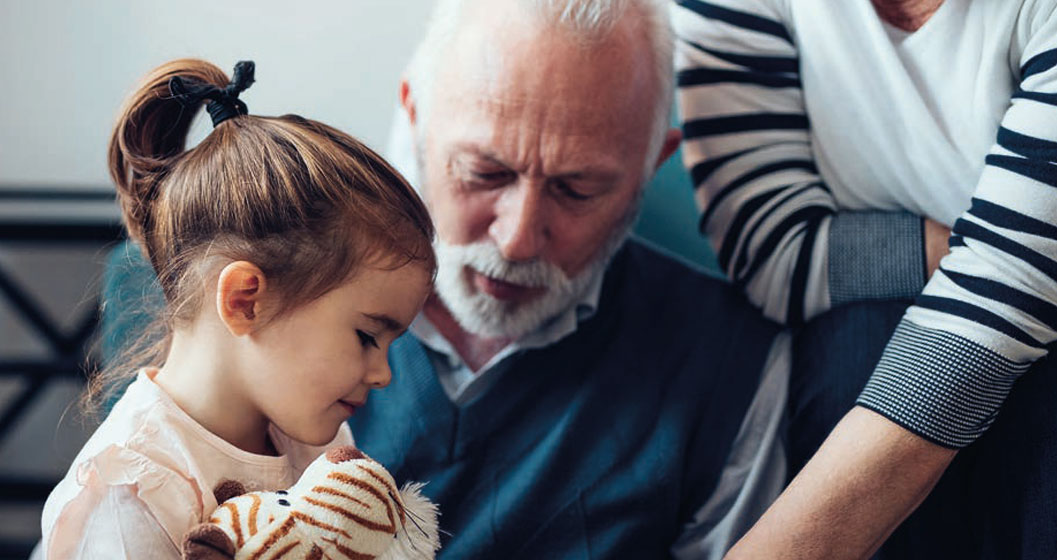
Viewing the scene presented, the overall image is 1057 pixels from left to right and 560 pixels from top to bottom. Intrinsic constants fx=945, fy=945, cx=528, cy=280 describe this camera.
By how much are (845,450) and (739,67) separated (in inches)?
20.1

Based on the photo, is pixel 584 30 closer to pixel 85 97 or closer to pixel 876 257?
pixel 876 257

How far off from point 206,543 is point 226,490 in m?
0.12

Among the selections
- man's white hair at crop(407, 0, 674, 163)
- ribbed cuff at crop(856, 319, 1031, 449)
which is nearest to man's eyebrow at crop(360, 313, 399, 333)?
man's white hair at crop(407, 0, 674, 163)

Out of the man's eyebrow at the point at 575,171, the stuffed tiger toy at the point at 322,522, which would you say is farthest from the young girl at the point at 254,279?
the man's eyebrow at the point at 575,171

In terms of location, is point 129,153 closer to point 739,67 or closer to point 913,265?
point 739,67

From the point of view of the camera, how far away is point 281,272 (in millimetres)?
873

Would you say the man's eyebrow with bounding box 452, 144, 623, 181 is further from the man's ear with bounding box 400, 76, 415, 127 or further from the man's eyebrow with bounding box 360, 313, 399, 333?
the man's eyebrow with bounding box 360, 313, 399, 333

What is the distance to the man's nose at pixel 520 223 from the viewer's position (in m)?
1.15

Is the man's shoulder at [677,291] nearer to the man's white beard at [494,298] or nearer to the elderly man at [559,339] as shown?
the elderly man at [559,339]

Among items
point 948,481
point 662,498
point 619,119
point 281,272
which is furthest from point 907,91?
point 281,272

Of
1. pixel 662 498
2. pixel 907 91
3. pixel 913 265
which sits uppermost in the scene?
pixel 907 91

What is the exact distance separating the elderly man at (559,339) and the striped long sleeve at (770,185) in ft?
0.18

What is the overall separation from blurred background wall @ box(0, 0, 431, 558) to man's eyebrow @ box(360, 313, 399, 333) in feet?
3.62

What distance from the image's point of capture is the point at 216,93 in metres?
0.92
